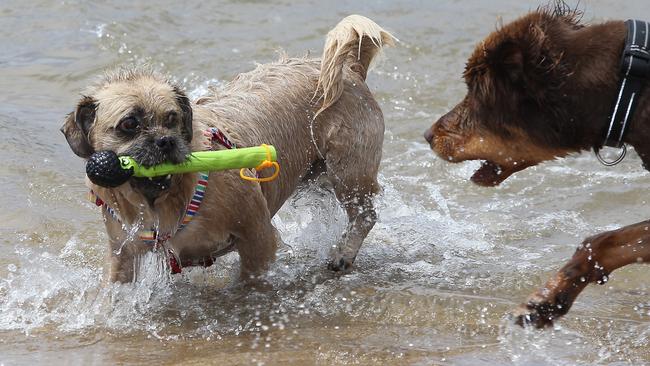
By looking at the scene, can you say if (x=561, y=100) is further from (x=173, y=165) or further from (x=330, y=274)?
(x=330, y=274)

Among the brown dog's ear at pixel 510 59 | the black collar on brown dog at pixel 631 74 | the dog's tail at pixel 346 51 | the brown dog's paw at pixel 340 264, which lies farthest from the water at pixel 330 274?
the black collar on brown dog at pixel 631 74

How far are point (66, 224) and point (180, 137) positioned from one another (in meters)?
2.72

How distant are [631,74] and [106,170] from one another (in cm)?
274

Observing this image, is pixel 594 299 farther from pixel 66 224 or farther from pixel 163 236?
pixel 66 224

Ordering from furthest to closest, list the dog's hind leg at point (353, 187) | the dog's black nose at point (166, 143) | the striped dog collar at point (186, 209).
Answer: the dog's hind leg at point (353, 187), the striped dog collar at point (186, 209), the dog's black nose at point (166, 143)

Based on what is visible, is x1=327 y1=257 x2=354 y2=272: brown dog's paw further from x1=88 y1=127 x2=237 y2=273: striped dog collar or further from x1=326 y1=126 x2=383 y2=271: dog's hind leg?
x1=88 y1=127 x2=237 y2=273: striped dog collar

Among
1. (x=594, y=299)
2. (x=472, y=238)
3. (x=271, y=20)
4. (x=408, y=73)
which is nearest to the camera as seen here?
(x=594, y=299)

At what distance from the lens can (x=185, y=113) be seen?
566 centimetres

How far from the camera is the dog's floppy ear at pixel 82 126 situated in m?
5.56

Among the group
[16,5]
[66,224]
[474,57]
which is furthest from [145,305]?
[16,5]

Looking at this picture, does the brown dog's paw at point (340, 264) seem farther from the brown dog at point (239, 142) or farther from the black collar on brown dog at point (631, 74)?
the black collar on brown dog at point (631, 74)

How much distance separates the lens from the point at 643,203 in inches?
332

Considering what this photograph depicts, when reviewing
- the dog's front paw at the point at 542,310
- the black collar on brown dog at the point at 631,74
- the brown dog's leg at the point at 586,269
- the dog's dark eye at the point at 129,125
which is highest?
the black collar on brown dog at the point at 631,74

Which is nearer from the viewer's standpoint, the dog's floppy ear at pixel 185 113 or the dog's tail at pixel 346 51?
the dog's floppy ear at pixel 185 113
